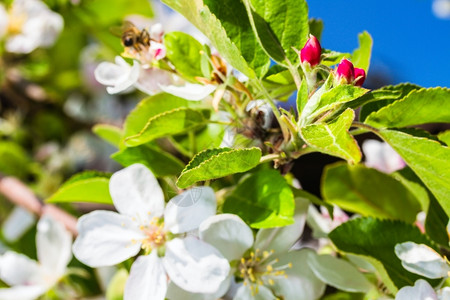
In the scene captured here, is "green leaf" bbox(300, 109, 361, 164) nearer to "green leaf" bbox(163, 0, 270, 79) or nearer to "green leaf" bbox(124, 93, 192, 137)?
"green leaf" bbox(163, 0, 270, 79)

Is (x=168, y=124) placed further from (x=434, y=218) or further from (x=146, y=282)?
(x=434, y=218)

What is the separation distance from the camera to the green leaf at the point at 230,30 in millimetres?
455

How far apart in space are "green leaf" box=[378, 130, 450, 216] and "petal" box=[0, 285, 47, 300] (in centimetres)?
52

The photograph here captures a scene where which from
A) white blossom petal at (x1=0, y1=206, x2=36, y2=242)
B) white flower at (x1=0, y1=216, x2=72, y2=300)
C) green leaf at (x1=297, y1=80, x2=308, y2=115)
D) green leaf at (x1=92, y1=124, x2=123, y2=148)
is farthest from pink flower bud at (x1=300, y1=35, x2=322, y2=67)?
white blossom petal at (x1=0, y1=206, x2=36, y2=242)

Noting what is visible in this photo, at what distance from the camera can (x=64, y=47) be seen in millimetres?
1433

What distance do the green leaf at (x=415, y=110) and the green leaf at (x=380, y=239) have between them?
12cm

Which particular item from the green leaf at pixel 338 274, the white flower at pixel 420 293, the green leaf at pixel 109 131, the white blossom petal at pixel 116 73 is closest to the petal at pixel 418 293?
the white flower at pixel 420 293

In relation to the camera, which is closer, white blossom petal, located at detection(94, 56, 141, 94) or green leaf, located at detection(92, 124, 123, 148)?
white blossom petal, located at detection(94, 56, 141, 94)

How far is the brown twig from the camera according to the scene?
85cm

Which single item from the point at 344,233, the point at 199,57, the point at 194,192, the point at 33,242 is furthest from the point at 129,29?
the point at 33,242

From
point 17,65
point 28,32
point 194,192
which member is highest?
point 194,192

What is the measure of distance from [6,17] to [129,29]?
0.70m

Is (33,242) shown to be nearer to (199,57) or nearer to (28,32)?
(28,32)

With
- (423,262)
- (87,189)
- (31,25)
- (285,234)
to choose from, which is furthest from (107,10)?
(423,262)
